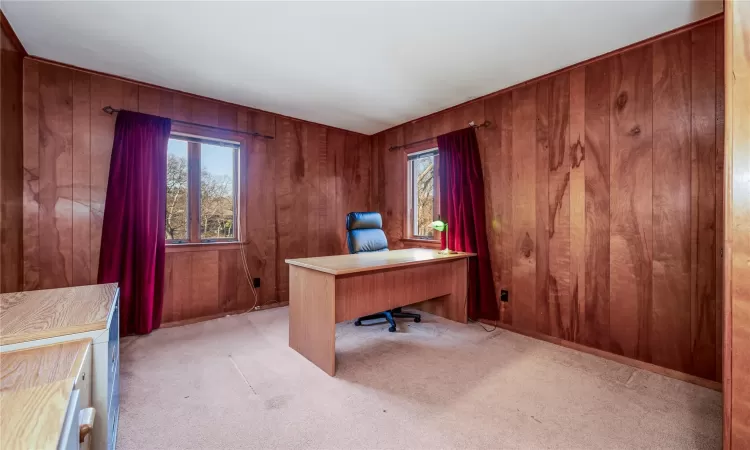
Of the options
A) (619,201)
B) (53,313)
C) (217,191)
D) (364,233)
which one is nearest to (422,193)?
(364,233)

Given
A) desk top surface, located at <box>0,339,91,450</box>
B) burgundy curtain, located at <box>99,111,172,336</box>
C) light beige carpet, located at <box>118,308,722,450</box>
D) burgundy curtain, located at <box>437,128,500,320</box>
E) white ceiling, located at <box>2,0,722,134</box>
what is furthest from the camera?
burgundy curtain, located at <box>437,128,500,320</box>

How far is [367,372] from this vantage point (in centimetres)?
223

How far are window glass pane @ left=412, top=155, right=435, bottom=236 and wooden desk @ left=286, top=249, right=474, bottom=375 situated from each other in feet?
3.23

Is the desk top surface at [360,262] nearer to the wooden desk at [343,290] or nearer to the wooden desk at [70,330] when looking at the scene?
the wooden desk at [343,290]

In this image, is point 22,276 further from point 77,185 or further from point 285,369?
point 285,369

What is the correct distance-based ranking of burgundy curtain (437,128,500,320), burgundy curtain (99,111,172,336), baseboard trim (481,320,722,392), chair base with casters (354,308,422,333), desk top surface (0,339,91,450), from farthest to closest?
burgundy curtain (437,128,500,320), chair base with casters (354,308,422,333), burgundy curtain (99,111,172,336), baseboard trim (481,320,722,392), desk top surface (0,339,91,450)

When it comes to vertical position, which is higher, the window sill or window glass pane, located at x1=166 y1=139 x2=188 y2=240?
window glass pane, located at x1=166 y1=139 x2=188 y2=240

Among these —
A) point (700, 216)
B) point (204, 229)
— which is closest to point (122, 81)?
point (204, 229)

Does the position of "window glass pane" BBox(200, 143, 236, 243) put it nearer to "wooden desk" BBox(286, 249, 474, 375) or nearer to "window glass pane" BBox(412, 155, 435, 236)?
"wooden desk" BBox(286, 249, 474, 375)

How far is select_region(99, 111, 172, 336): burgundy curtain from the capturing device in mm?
2732

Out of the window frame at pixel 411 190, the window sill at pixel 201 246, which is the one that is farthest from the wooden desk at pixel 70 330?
the window frame at pixel 411 190

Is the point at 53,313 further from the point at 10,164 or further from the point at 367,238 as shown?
the point at 367,238

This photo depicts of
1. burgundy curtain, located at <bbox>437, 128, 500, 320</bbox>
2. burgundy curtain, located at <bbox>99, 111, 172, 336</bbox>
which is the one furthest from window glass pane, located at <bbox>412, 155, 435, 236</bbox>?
burgundy curtain, located at <bbox>99, 111, 172, 336</bbox>

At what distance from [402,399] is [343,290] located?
2.76 ft
